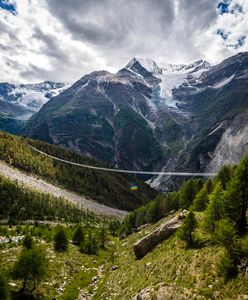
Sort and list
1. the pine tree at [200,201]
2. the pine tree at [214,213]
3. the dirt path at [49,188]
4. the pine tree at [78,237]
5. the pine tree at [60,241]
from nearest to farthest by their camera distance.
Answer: the pine tree at [214,213], the pine tree at [60,241], the pine tree at [200,201], the pine tree at [78,237], the dirt path at [49,188]

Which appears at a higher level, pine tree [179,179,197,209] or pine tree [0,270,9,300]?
pine tree [179,179,197,209]

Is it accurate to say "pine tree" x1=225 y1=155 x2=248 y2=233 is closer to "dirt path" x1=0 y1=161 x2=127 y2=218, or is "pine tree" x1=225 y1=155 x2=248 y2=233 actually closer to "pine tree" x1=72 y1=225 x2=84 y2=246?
"pine tree" x1=72 y1=225 x2=84 y2=246

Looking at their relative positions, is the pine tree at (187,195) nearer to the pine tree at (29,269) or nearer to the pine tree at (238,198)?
the pine tree at (238,198)

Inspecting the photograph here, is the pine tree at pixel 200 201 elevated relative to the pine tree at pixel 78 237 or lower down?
elevated

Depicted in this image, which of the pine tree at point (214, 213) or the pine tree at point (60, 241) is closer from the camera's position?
the pine tree at point (214, 213)

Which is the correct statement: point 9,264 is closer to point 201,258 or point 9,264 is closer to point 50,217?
point 201,258

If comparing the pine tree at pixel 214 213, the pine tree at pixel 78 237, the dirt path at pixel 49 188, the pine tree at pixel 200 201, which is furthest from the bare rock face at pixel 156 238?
the dirt path at pixel 49 188

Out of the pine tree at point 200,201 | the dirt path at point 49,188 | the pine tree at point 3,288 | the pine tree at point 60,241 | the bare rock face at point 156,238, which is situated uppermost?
the pine tree at point 200,201

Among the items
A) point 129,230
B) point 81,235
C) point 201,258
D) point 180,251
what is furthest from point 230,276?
point 129,230

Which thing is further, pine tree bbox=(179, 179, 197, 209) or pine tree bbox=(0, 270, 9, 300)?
pine tree bbox=(179, 179, 197, 209)

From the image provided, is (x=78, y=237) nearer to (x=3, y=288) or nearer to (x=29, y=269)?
(x=29, y=269)

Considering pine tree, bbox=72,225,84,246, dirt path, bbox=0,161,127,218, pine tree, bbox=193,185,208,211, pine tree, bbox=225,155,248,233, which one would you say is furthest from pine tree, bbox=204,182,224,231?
dirt path, bbox=0,161,127,218
